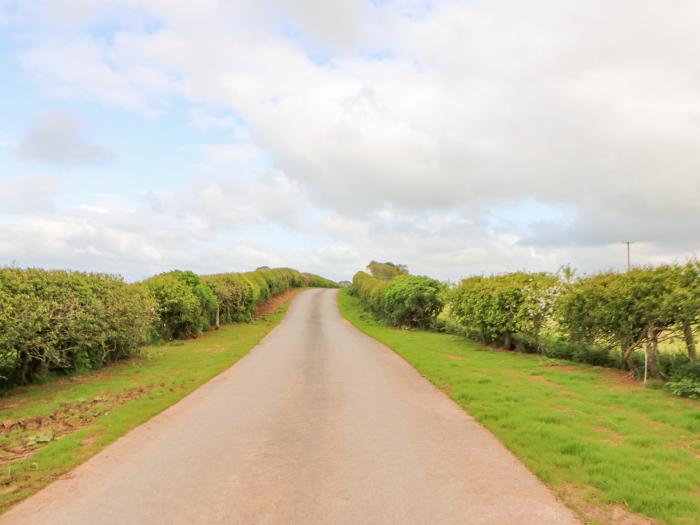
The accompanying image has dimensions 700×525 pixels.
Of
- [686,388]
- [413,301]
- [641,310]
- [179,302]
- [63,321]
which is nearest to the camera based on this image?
[686,388]

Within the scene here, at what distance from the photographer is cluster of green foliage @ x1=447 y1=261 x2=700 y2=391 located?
11836 millimetres

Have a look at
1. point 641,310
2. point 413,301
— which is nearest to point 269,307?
point 413,301

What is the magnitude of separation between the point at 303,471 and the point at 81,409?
7.13 meters

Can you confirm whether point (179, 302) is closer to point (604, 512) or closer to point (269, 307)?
point (604, 512)

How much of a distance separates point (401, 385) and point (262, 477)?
6.99m

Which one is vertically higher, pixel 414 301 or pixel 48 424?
pixel 414 301

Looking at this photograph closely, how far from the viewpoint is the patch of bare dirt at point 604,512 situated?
479 cm

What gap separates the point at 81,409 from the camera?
10.6m

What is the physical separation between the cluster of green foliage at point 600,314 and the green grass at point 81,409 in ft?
38.2

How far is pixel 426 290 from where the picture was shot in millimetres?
31312

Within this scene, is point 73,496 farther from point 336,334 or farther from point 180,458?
point 336,334

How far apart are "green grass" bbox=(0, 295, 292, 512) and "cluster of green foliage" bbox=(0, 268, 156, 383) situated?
2.29 ft

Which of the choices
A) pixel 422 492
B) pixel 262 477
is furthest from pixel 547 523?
pixel 262 477

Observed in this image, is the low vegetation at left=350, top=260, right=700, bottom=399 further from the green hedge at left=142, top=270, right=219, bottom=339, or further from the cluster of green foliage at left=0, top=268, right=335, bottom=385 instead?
the cluster of green foliage at left=0, top=268, right=335, bottom=385
